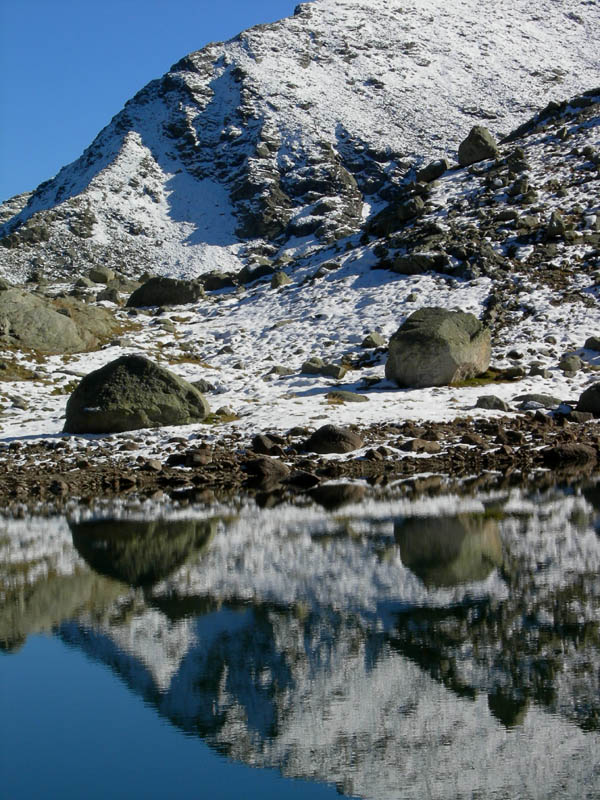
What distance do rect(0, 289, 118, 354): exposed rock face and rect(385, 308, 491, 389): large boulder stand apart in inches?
546

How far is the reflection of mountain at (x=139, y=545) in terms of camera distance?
13.2 m

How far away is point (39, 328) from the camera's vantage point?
36.3 m

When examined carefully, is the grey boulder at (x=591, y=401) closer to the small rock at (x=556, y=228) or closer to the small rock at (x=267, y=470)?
the small rock at (x=267, y=470)

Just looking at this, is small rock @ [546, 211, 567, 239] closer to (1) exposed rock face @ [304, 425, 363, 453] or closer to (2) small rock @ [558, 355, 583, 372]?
(2) small rock @ [558, 355, 583, 372]

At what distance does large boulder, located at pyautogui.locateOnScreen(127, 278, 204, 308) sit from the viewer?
48281 millimetres

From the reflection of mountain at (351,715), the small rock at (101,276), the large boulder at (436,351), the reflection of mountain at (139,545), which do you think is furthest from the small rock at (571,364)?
the small rock at (101,276)

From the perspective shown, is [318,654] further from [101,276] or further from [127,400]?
[101,276]

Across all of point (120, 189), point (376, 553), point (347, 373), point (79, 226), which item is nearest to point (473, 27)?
point (120, 189)

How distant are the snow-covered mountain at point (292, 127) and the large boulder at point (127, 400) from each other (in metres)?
61.4

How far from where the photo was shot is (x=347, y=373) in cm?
3241

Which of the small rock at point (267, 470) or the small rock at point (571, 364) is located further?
the small rock at point (571, 364)

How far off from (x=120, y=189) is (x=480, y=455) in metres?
87.7

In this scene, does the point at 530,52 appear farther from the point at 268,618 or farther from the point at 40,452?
the point at 268,618

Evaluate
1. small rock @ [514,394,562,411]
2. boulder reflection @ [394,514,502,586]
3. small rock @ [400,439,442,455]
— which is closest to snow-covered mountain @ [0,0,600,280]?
small rock @ [514,394,562,411]
